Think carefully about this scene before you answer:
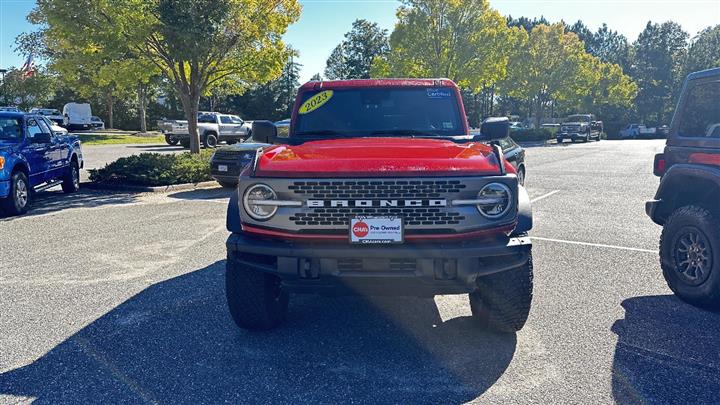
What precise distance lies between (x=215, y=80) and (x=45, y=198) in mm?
6400

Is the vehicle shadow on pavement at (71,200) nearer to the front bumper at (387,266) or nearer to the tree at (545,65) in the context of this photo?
the front bumper at (387,266)

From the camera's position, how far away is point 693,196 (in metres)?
4.97

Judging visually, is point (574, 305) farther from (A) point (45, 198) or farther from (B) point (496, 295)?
(A) point (45, 198)

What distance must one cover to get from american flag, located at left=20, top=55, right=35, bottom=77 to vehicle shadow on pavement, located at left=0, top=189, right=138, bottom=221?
39.6m

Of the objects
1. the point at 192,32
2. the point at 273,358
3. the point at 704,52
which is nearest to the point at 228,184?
the point at 192,32

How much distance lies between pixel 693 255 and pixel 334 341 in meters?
3.24

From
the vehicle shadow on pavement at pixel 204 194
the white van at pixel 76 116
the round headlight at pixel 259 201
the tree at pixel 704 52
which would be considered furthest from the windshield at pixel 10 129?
the tree at pixel 704 52

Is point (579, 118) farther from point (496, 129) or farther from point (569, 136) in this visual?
point (496, 129)

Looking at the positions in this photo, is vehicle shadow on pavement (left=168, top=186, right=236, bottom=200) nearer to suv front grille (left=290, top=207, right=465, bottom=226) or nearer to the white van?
suv front grille (left=290, top=207, right=465, bottom=226)

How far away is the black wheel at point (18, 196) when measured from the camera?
29.1 feet

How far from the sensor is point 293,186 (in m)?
3.45

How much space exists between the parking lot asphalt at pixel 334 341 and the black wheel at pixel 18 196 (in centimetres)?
252

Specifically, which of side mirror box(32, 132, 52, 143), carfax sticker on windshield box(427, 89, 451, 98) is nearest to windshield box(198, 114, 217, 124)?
side mirror box(32, 132, 52, 143)

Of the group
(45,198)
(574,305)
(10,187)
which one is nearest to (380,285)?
(574,305)
